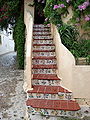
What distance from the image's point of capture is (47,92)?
4.56 m

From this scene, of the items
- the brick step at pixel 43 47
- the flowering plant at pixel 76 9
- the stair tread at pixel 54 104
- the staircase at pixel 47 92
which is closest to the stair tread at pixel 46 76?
the staircase at pixel 47 92

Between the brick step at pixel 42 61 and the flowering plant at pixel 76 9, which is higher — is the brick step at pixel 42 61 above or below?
below

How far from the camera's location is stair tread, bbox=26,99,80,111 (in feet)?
13.6

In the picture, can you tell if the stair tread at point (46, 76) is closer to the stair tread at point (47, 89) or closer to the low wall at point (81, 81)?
the stair tread at point (47, 89)

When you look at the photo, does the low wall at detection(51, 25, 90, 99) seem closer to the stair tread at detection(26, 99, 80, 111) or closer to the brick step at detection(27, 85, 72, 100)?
the brick step at detection(27, 85, 72, 100)

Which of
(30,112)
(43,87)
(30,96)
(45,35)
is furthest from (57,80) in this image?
(45,35)

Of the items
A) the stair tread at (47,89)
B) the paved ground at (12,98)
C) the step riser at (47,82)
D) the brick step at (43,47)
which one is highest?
the brick step at (43,47)

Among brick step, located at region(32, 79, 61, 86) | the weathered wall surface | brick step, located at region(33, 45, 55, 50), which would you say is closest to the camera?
brick step, located at region(32, 79, 61, 86)

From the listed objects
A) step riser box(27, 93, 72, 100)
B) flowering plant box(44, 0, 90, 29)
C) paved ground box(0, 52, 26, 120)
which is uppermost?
flowering plant box(44, 0, 90, 29)

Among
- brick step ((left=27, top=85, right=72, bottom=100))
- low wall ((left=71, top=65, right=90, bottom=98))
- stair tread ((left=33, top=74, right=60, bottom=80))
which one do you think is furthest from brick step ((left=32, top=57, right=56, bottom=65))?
low wall ((left=71, top=65, right=90, bottom=98))

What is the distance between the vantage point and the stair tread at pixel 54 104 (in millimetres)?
4131

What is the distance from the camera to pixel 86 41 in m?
5.04

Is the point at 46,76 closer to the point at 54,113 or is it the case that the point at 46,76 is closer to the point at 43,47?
the point at 54,113

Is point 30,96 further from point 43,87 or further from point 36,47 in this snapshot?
point 36,47
